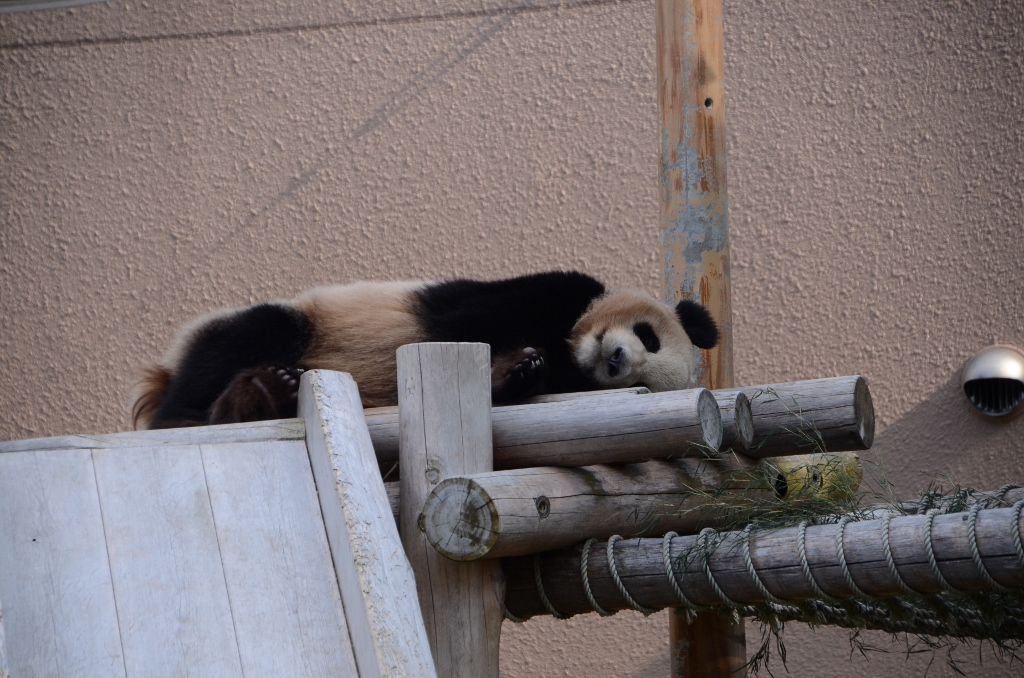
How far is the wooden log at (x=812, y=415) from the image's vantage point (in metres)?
2.18

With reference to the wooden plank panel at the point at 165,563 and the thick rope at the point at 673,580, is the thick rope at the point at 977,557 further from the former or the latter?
the wooden plank panel at the point at 165,563

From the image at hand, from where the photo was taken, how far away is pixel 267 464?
1750 millimetres

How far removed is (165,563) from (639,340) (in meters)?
1.54

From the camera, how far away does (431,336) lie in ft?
8.51

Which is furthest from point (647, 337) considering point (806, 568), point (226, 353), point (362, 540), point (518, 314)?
point (362, 540)

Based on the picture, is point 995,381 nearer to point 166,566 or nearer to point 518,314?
point 518,314

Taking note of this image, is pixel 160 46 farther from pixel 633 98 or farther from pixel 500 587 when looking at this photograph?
pixel 500 587

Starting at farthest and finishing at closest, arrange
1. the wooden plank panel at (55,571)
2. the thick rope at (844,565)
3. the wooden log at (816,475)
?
the wooden log at (816,475)
the thick rope at (844,565)
the wooden plank panel at (55,571)

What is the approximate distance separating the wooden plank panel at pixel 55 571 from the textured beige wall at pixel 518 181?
2475 mm

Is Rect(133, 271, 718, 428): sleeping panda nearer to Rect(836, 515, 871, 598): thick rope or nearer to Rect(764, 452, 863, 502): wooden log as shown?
Rect(764, 452, 863, 502): wooden log

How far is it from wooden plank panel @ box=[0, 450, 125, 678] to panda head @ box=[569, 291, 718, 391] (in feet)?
4.66

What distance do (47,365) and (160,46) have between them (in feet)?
4.92

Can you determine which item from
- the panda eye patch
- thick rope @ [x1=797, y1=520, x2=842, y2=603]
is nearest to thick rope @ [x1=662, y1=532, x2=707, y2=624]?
thick rope @ [x1=797, y1=520, x2=842, y2=603]

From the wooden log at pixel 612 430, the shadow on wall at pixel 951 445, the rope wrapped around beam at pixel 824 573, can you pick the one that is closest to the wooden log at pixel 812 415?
the wooden log at pixel 612 430
